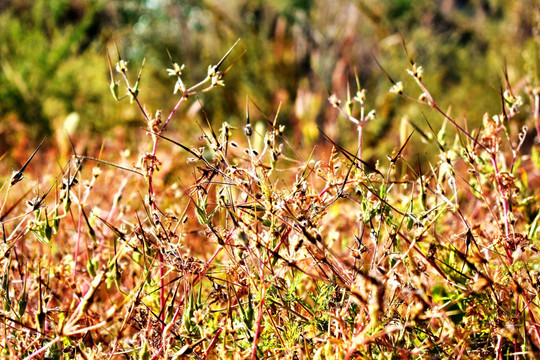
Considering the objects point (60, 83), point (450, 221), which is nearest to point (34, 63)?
point (60, 83)

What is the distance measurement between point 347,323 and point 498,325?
19 centimetres

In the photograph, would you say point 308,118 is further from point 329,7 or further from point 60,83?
point 329,7

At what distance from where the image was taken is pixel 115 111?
3812 mm

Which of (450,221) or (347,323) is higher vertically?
(450,221)

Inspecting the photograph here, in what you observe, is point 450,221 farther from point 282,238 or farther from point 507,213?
point 282,238

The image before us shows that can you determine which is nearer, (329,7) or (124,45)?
(329,7)

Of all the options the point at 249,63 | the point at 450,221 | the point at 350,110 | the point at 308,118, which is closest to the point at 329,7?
the point at 249,63

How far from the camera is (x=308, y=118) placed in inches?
119

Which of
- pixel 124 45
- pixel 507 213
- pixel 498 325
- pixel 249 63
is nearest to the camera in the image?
pixel 498 325

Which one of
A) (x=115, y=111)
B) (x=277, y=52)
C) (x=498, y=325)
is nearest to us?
(x=498, y=325)

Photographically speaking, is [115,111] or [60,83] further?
[60,83]

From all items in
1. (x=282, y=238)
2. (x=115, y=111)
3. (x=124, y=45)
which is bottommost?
(x=282, y=238)

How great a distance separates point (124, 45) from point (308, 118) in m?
6.92

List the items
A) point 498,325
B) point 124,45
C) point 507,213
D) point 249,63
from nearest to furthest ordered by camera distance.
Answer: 1. point 498,325
2. point 507,213
3. point 249,63
4. point 124,45
